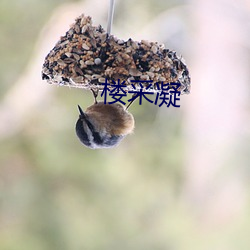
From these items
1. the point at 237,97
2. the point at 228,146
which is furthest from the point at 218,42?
the point at 228,146

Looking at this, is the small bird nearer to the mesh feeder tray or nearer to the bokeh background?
the mesh feeder tray

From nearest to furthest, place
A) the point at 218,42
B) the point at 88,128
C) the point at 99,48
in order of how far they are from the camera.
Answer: the point at 99,48, the point at 88,128, the point at 218,42

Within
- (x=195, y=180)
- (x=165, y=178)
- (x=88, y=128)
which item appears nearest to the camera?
(x=88, y=128)

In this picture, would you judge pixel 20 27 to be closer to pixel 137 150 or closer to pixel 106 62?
pixel 137 150

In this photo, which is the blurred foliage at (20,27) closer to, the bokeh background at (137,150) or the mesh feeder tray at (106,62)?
the bokeh background at (137,150)

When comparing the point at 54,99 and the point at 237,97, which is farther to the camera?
the point at 54,99

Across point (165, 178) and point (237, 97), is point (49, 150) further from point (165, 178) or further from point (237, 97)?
point (237, 97)

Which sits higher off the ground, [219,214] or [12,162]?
[12,162]
